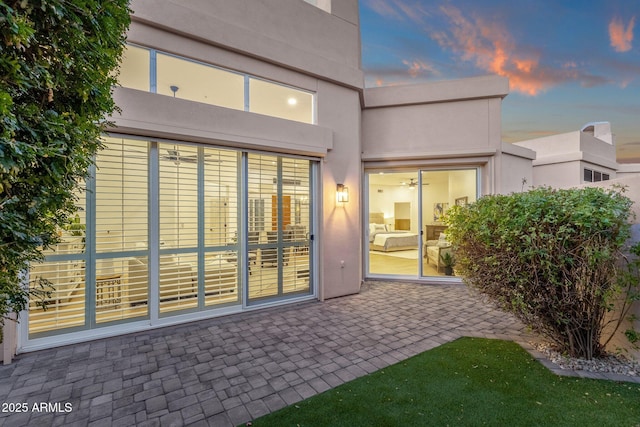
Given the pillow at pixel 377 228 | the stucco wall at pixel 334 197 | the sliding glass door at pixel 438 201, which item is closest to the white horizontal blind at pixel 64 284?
the stucco wall at pixel 334 197

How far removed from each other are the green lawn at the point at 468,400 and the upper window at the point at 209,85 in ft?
15.5

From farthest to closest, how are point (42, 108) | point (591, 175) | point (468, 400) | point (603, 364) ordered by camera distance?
1. point (591, 175)
2. point (603, 364)
3. point (468, 400)
4. point (42, 108)

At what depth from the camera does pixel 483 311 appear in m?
5.35

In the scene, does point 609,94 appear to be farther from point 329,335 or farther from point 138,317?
point 138,317

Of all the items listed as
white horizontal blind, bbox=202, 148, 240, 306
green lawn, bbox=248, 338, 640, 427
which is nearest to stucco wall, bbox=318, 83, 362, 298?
white horizontal blind, bbox=202, 148, 240, 306

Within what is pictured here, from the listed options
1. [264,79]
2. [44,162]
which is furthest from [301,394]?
[264,79]

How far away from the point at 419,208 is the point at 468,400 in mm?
5385

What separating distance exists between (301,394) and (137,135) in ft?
14.2

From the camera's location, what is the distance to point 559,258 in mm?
3143

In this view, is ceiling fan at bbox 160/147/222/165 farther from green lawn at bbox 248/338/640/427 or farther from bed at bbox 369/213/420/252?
bed at bbox 369/213/420/252

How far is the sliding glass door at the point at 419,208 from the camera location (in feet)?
24.7

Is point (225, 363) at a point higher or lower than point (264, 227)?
lower

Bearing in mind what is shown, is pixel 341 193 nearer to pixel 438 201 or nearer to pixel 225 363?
pixel 438 201

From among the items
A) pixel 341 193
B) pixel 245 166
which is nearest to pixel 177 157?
pixel 245 166
